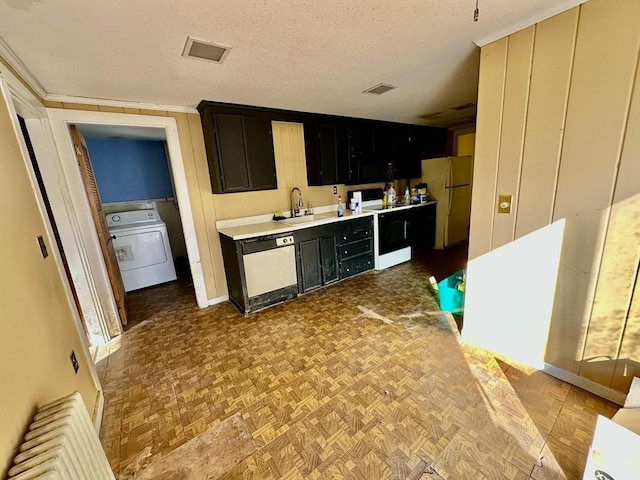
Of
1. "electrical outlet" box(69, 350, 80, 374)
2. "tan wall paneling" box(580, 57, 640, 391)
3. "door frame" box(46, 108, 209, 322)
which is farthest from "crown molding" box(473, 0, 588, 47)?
"electrical outlet" box(69, 350, 80, 374)

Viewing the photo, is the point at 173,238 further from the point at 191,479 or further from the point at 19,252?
the point at 191,479

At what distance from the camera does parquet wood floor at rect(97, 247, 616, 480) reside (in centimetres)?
137

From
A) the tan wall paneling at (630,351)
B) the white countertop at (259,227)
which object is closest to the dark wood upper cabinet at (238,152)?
the white countertop at (259,227)

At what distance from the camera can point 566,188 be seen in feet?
5.31

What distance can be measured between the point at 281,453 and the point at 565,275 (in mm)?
2033

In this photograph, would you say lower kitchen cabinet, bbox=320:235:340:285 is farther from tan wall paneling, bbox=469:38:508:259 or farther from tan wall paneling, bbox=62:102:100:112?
tan wall paneling, bbox=62:102:100:112

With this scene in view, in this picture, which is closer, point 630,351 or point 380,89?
point 630,351

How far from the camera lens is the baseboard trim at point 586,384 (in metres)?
1.60

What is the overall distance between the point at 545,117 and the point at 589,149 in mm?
306

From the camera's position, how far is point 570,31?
1488 mm

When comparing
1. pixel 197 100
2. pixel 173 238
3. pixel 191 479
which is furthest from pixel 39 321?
pixel 173 238

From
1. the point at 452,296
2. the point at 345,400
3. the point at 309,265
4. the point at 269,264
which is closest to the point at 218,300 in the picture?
the point at 269,264

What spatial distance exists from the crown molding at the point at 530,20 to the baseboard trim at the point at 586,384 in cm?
222

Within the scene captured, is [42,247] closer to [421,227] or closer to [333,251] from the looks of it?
[333,251]
